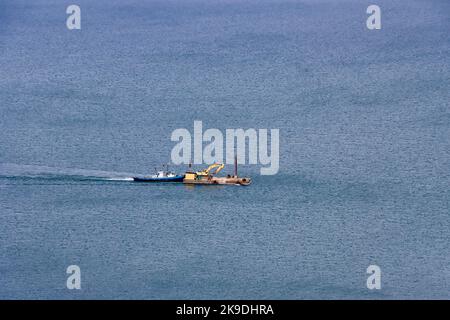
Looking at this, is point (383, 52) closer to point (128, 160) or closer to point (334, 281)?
point (128, 160)

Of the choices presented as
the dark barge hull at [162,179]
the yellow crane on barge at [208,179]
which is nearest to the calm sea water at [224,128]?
the dark barge hull at [162,179]

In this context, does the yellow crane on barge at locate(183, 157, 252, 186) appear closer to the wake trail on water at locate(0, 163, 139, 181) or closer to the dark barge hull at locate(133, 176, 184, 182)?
the dark barge hull at locate(133, 176, 184, 182)

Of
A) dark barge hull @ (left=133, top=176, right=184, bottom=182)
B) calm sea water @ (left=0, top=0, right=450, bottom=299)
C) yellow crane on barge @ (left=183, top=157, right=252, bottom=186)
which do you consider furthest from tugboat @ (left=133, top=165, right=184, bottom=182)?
calm sea water @ (left=0, top=0, right=450, bottom=299)

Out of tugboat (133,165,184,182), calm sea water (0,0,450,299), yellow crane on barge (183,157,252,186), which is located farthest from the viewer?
tugboat (133,165,184,182)

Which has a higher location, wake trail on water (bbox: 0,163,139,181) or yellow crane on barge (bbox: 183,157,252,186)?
wake trail on water (bbox: 0,163,139,181)

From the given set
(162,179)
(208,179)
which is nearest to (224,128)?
(208,179)
